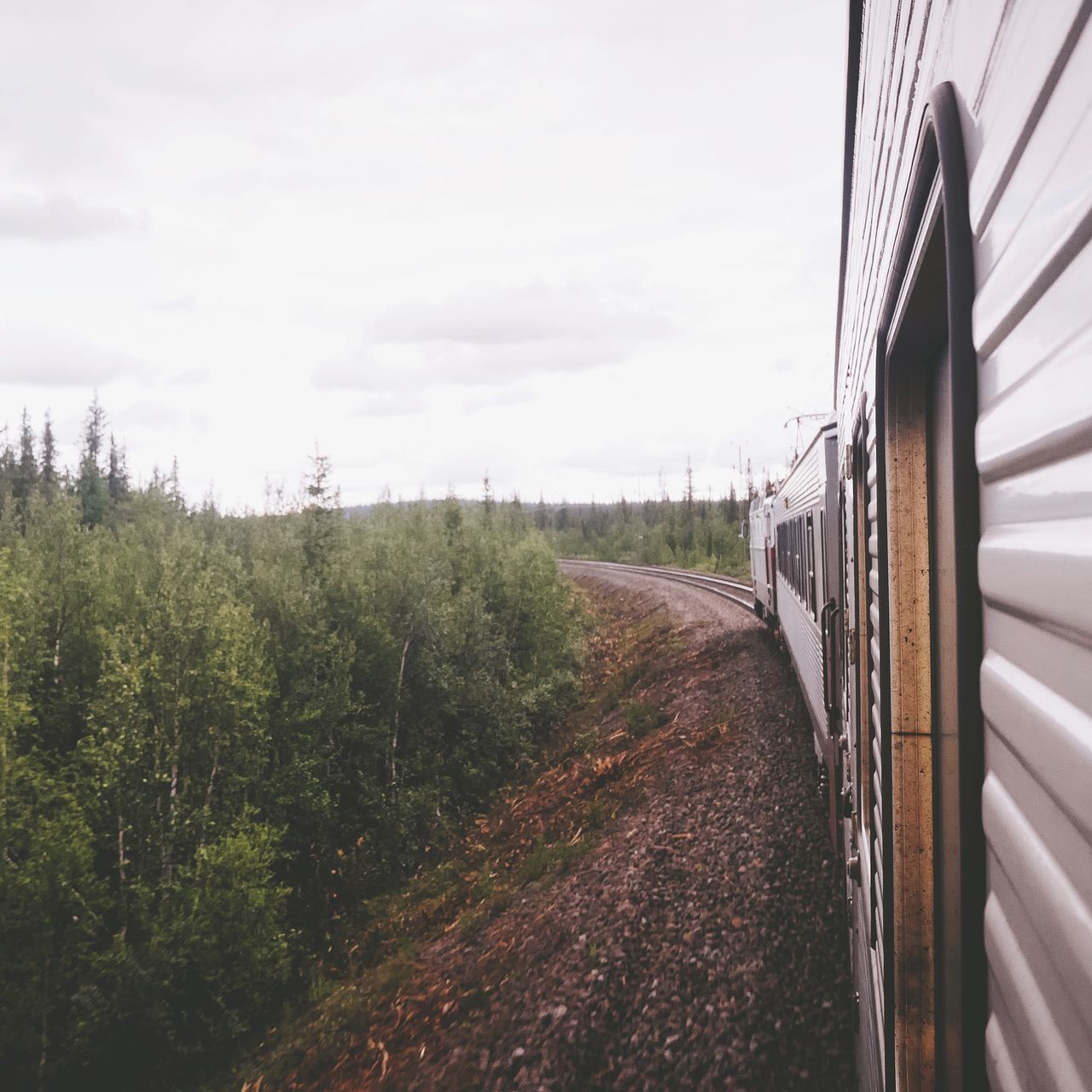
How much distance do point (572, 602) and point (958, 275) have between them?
3160 cm

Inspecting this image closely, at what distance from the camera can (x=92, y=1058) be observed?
11.7 metres

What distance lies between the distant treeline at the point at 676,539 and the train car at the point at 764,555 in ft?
38.4

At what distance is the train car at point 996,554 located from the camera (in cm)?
73

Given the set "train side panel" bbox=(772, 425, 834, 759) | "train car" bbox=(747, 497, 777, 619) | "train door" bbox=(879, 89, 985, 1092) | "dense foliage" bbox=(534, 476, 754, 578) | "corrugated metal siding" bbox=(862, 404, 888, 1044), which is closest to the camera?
"train door" bbox=(879, 89, 985, 1092)

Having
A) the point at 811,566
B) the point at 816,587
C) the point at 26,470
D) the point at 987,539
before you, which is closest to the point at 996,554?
the point at 987,539

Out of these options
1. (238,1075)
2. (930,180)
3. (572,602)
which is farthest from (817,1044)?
(572,602)

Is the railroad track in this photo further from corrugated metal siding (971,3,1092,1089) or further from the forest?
corrugated metal siding (971,3,1092,1089)

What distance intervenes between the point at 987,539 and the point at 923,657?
1277 millimetres

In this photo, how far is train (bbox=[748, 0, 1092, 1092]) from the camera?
0.74 meters

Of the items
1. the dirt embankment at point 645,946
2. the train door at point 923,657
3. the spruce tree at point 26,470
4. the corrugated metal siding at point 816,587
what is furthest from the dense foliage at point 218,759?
the spruce tree at point 26,470

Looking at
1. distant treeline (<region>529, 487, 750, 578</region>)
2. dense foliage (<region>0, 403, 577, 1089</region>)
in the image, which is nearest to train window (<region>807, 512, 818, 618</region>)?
dense foliage (<region>0, 403, 577, 1089</region>)

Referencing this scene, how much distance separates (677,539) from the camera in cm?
5878

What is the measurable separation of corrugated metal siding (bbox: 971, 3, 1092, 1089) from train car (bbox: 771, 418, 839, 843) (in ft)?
12.8

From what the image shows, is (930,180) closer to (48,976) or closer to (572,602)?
(48,976)
